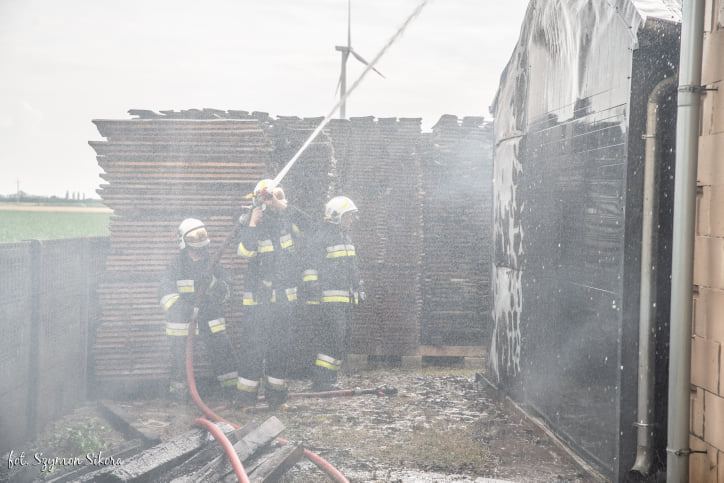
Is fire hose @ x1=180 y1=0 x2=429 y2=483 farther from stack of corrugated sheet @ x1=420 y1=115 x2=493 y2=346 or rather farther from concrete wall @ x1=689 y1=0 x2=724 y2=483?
concrete wall @ x1=689 y1=0 x2=724 y2=483

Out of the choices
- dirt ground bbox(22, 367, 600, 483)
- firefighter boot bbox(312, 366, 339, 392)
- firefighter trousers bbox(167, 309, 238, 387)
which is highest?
firefighter trousers bbox(167, 309, 238, 387)

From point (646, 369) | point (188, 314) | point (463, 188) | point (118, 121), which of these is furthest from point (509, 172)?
point (118, 121)

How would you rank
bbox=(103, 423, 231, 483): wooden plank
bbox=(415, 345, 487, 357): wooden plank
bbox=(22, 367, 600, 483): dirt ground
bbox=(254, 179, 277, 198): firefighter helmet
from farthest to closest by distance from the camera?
1. bbox=(415, 345, 487, 357): wooden plank
2. bbox=(254, 179, 277, 198): firefighter helmet
3. bbox=(22, 367, 600, 483): dirt ground
4. bbox=(103, 423, 231, 483): wooden plank

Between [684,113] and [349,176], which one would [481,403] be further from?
[684,113]

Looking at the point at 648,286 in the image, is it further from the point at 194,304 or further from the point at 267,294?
the point at 194,304

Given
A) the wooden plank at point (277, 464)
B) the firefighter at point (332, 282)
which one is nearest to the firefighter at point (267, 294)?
the firefighter at point (332, 282)

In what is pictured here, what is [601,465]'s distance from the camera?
4004 millimetres

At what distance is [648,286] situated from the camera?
3.58 meters

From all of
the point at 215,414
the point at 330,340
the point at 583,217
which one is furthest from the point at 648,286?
the point at 215,414

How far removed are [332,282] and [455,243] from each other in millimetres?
2246

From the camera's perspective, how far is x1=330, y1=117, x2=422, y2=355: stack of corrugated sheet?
25.6ft

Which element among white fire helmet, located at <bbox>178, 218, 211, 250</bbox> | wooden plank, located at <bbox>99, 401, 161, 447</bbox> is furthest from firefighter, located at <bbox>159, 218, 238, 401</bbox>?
wooden plank, located at <bbox>99, 401, 161, 447</bbox>

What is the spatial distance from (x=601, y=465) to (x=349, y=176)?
4816 millimetres

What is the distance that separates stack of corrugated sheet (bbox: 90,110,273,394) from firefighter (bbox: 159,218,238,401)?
407 millimetres
